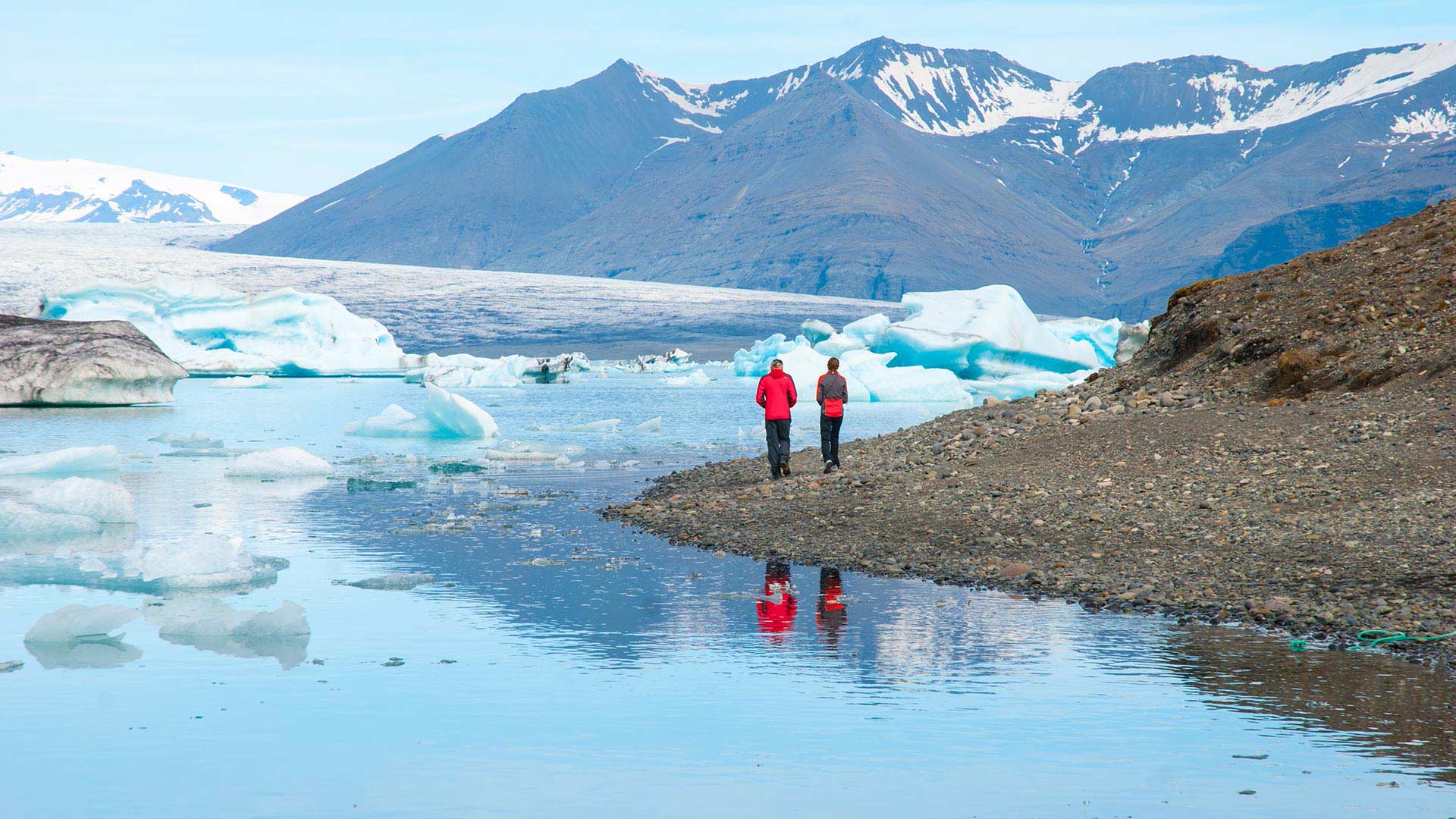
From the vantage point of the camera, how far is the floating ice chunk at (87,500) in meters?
12.1

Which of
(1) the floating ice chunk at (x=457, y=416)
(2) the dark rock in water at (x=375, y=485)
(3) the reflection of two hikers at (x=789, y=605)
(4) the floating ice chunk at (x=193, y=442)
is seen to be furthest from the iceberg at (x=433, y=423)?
(3) the reflection of two hikers at (x=789, y=605)

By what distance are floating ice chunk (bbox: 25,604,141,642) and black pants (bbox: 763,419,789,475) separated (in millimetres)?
7695

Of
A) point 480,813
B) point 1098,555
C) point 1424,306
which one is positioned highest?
point 1424,306

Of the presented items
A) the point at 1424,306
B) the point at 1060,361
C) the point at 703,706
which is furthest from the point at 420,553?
the point at 1060,361

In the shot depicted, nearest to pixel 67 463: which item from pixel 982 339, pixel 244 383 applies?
pixel 244 383

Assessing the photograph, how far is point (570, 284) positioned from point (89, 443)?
3694 inches

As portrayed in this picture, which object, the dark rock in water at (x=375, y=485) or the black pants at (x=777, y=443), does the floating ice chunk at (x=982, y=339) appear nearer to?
the dark rock in water at (x=375, y=485)

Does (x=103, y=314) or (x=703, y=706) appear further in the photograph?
(x=103, y=314)

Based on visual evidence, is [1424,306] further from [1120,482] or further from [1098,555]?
[1098,555]

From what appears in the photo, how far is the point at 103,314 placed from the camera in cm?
4784

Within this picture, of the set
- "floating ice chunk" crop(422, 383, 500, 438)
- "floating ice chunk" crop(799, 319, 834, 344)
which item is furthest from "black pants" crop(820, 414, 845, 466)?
"floating ice chunk" crop(799, 319, 834, 344)

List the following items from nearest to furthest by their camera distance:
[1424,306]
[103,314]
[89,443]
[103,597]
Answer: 1. [103,597]
2. [1424,306]
3. [89,443]
4. [103,314]

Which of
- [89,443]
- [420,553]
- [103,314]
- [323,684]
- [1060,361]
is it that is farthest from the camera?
[103,314]

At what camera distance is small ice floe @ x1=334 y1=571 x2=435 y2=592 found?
31.1 ft
